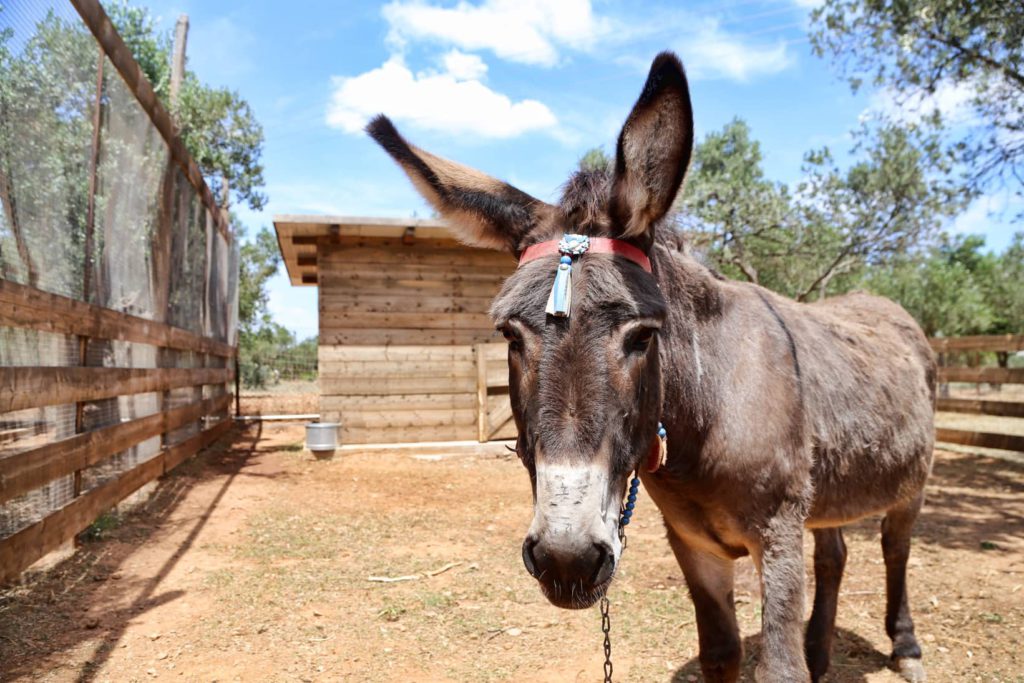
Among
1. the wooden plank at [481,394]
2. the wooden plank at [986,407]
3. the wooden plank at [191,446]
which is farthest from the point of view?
the wooden plank at [481,394]

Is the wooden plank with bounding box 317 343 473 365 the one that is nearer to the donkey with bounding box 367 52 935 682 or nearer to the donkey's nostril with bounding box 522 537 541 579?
the donkey with bounding box 367 52 935 682

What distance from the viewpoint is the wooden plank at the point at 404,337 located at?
10.4m

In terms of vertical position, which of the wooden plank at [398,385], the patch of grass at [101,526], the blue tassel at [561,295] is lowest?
the patch of grass at [101,526]

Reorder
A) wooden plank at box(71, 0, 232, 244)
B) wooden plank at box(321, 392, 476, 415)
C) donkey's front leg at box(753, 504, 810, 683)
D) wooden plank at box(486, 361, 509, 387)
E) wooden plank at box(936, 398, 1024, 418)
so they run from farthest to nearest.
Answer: wooden plank at box(486, 361, 509, 387) → wooden plank at box(321, 392, 476, 415) → wooden plank at box(936, 398, 1024, 418) → wooden plank at box(71, 0, 232, 244) → donkey's front leg at box(753, 504, 810, 683)

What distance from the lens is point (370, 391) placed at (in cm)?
1052

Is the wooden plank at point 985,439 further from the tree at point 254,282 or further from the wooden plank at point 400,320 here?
the tree at point 254,282

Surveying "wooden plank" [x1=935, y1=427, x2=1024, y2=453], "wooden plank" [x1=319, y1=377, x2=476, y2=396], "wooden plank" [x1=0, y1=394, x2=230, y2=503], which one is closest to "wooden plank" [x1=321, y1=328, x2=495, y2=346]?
"wooden plank" [x1=319, y1=377, x2=476, y2=396]

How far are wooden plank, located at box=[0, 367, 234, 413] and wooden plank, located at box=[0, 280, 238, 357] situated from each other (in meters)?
0.26

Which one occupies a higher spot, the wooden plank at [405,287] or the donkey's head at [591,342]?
the wooden plank at [405,287]

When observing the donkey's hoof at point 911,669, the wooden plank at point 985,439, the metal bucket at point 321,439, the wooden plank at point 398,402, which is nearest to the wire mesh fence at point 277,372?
the wooden plank at point 398,402

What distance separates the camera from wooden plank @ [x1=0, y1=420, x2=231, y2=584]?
3287mm

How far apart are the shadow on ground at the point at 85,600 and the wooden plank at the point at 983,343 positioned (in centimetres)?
1090

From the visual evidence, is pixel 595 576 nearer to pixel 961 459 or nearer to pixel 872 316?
pixel 872 316

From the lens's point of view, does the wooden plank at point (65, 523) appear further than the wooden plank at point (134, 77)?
No
